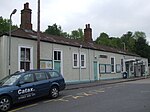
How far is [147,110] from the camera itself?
10.2 m

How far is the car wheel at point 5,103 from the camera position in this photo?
1137 cm

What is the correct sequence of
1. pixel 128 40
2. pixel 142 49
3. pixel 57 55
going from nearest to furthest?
pixel 57 55
pixel 142 49
pixel 128 40

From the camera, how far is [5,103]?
37.8ft

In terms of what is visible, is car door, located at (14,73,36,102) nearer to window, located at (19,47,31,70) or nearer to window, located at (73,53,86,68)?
window, located at (19,47,31,70)

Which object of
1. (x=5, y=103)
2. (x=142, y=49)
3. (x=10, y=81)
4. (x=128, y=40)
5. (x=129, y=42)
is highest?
(x=128, y=40)

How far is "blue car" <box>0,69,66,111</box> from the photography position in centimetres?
1171

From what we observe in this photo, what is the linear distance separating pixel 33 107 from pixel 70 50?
570 inches

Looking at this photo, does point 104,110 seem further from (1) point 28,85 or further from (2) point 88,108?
(1) point 28,85

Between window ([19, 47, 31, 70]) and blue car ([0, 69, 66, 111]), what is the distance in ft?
21.0

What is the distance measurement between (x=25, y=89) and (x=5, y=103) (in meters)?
1.39

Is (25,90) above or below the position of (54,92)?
above

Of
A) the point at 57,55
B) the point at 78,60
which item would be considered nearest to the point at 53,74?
the point at 57,55

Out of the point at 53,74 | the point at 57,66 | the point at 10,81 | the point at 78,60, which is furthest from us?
the point at 78,60

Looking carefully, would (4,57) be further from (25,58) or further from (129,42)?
(129,42)
